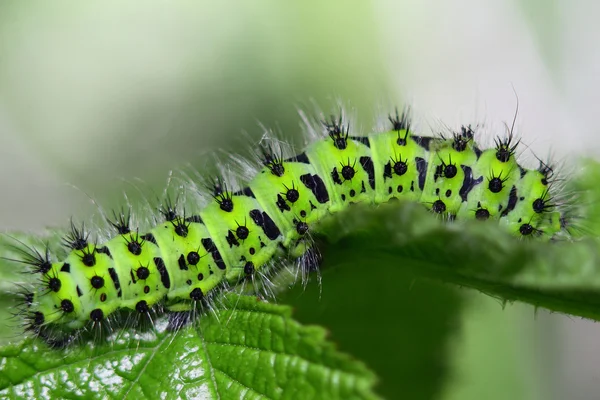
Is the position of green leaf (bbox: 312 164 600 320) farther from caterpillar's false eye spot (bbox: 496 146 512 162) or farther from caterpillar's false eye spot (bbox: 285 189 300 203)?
caterpillar's false eye spot (bbox: 496 146 512 162)

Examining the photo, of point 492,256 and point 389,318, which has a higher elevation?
point 492,256

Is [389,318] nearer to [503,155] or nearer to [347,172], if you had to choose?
[347,172]

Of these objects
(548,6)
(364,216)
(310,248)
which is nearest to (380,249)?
(364,216)

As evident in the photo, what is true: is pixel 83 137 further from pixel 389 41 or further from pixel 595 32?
pixel 595 32

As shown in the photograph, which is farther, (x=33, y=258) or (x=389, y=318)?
(x=389, y=318)

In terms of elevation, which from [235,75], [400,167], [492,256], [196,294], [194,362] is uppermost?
[235,75]

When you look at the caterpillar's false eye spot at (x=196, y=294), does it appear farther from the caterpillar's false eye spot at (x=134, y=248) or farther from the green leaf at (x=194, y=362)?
the caterpillar's false eye spot at (x=134, y=248)

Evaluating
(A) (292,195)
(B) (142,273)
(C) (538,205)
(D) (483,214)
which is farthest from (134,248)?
(C) (538,205)
